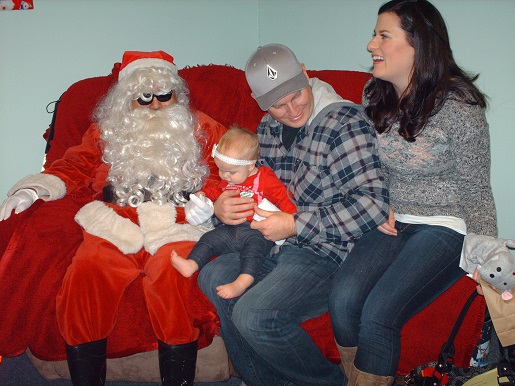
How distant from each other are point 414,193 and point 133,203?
4.17 ft

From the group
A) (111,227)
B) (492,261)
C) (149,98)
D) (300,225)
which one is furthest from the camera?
(149,98)

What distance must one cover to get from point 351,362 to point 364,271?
34 cm

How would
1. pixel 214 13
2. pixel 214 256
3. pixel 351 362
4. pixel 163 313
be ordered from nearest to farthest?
pixel 351 362 < pixel 163 313 < pixel 214 256 < pixel 214 13

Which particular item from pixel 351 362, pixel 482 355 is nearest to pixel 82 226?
pixel 351 362

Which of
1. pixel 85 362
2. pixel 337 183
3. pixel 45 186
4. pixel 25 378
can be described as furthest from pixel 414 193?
pixel 25 378

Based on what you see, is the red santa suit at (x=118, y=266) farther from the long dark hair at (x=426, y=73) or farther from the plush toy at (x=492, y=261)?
the plush toy at (x=492, y=261)

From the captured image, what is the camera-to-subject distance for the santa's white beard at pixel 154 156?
259 cm

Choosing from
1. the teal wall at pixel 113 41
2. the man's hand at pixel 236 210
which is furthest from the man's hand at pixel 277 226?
the teal wall at pixel 113 41

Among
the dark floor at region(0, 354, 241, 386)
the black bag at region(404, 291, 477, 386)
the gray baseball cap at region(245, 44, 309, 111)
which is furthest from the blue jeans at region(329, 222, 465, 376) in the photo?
the dark floor at region(0, 354, 241, 386)

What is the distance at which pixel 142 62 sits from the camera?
108 inches

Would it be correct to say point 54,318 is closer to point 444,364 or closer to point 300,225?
point 300,225

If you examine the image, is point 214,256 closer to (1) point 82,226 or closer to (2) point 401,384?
(1) point 82,226

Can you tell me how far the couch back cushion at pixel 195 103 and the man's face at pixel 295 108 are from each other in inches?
24.0

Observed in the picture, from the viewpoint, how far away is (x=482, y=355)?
218 centimetres
